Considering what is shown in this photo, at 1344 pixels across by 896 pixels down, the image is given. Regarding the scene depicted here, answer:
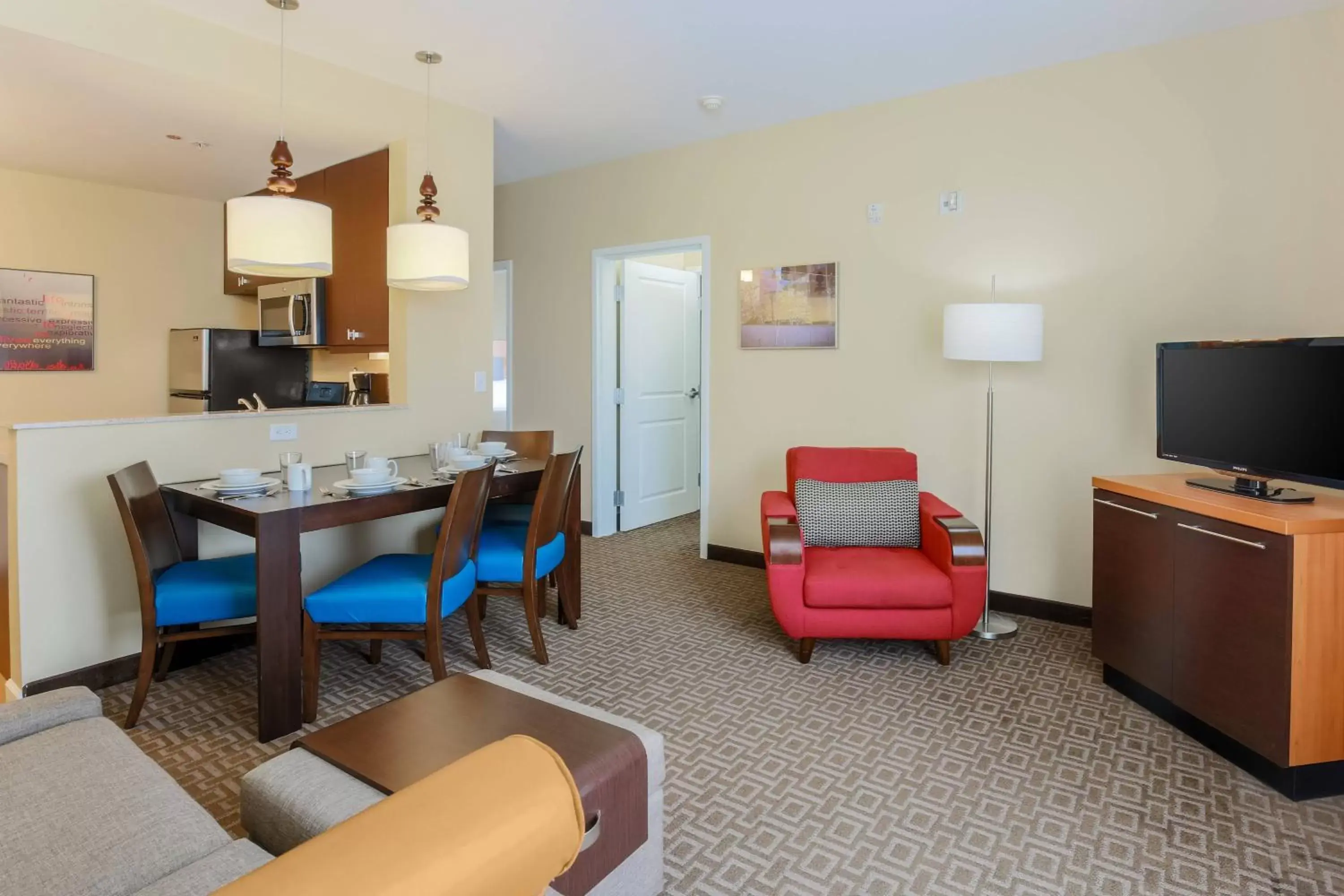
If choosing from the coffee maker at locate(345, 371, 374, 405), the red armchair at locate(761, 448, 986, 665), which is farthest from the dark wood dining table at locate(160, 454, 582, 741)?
the coffee maker at locate(345, 371, 374, 405)

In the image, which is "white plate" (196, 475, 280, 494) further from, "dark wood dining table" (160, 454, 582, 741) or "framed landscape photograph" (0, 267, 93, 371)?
"framed landscape photograph" (0, 267, 93, 371)

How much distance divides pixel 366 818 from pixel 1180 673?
2788 mm

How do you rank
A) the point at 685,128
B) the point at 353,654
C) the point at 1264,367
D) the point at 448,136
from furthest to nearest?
the point at 685,128, the point at 448,136, the point at 353,654, the point at 1264,367

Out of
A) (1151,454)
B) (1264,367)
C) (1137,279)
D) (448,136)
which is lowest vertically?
(1151,454)

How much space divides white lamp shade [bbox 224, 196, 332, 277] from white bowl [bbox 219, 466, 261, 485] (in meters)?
0.76

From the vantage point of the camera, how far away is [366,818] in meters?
0.66

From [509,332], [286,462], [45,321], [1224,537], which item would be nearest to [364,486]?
[286,462]

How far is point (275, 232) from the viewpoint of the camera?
8.94ft

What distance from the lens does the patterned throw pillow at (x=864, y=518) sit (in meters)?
3.57

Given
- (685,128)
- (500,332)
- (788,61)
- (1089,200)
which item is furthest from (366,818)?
(500,332)

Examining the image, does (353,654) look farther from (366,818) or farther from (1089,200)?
(1089,200)

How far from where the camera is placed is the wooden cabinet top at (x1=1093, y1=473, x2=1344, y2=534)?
217 centimetres

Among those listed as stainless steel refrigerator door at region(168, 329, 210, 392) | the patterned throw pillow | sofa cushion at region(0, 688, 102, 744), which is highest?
stainless steel refrigerator door at region(168, 329, 210, 392)

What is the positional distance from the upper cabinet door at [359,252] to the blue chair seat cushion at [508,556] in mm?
1367
